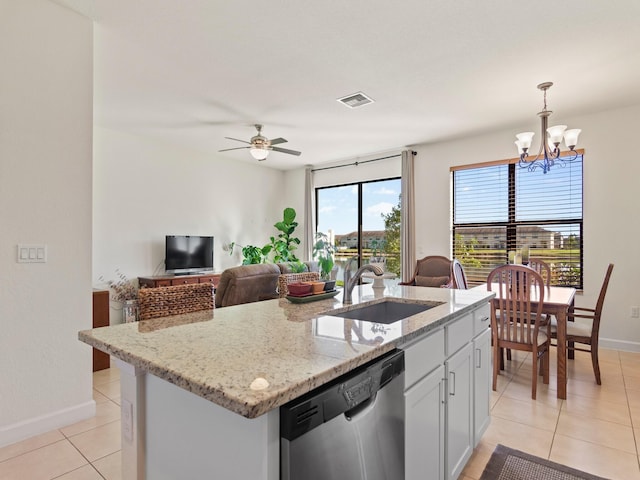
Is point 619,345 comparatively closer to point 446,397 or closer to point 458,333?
point 458,333

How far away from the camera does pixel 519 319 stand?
2.97 m

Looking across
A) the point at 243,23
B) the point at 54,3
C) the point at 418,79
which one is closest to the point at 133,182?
the point at 54,3

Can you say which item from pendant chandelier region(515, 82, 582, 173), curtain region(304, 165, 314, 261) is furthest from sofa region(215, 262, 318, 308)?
curtain region(304, 165, 314, 261)

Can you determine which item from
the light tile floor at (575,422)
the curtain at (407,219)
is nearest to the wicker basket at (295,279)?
the light tile floor at (575,422)

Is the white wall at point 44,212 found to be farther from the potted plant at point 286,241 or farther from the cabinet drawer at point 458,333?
the potted plant at point 286,241

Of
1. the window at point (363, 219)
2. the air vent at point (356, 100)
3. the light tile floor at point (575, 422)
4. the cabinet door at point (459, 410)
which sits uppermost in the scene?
the air vent at point (356, 100)

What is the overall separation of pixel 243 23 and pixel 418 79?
5.53 ft

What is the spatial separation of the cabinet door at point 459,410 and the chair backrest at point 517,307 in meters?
1.22

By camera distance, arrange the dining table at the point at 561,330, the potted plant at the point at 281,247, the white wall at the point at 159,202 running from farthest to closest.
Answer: the potted plant at the point at 281,247 → the white wall at the point at 159,202 → the dining table at the point at 561,330

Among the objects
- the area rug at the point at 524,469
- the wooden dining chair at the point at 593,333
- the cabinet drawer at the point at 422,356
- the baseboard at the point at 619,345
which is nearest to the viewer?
the cabinet drawer at the point at 422,356

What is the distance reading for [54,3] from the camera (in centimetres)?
230

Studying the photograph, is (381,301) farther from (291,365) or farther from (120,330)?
(120,330)

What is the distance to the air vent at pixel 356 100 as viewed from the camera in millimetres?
3674

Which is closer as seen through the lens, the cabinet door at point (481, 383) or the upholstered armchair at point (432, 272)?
the cabinet door at point (481, 383)
